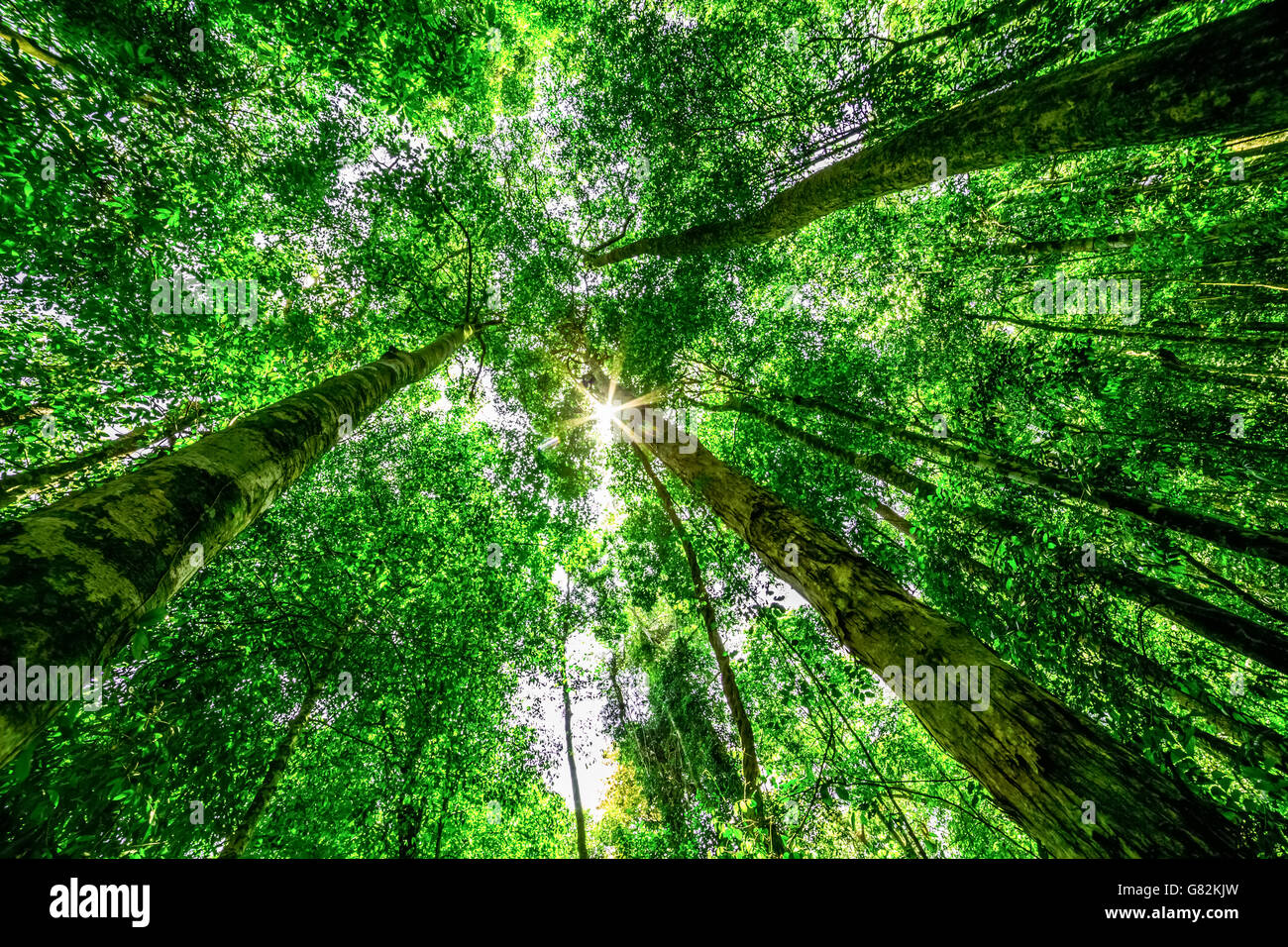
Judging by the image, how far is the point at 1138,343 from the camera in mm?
9617

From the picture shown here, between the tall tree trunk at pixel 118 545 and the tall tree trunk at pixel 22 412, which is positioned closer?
the tall tree trunk at pixel 118 545

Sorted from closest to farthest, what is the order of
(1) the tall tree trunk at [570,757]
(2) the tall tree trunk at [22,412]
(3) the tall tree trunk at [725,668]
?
(2) the tall tree trunk at [22,412] → (3) the tall tree trunk at [725,668] → (1) the tall tree trunk at [570,757]

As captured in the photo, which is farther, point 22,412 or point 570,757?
point 570,757

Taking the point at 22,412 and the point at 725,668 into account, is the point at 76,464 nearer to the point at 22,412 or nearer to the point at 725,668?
the point at 22,412

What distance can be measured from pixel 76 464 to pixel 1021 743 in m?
9.64

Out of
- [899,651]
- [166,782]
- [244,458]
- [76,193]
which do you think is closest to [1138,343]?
[899,651]

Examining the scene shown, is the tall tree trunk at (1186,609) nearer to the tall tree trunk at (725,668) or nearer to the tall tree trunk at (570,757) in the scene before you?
the tall tree trunk at (725,668)

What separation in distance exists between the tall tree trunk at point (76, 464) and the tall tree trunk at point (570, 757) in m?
7.42

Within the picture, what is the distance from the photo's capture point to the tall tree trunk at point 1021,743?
186 centimetres

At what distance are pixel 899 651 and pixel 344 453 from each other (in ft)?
32.1

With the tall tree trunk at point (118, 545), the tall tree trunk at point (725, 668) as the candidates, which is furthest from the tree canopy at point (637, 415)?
the tall tree trunk at point (725, 668)

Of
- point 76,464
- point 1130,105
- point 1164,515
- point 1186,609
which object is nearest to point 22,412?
point 76,464

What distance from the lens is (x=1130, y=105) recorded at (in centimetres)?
259
